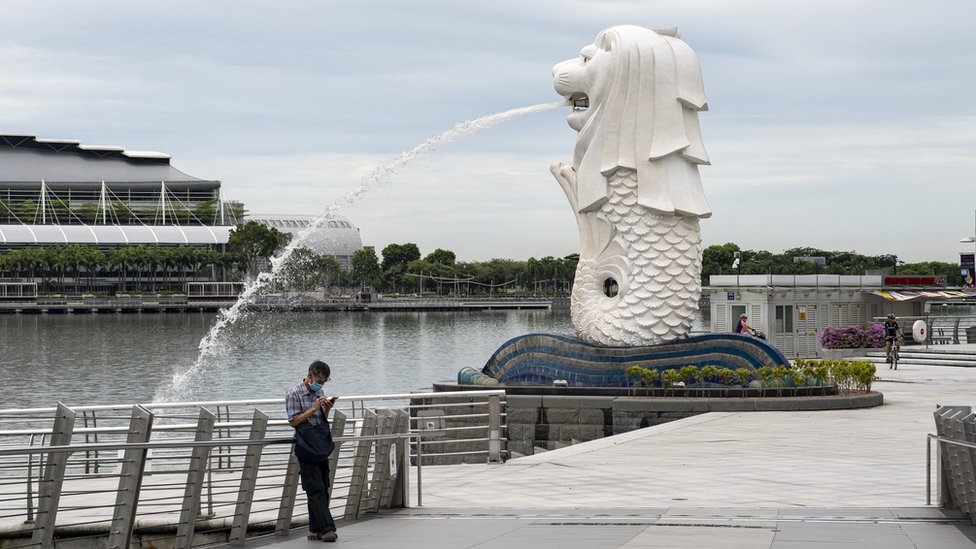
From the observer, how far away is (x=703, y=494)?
13.9m

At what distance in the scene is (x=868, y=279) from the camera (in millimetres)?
51125

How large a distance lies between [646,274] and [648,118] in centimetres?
316

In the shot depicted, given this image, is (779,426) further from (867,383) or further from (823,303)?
(823,303)

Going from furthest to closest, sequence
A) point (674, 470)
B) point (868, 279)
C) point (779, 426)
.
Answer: point (868, 279) < point (779, 426) < point (674, 470)

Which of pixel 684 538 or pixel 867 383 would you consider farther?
pixel 867 383

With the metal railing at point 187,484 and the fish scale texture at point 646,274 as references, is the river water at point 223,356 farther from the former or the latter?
the metal railing at point 187,484

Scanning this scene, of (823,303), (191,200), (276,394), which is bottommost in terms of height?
(276,394)

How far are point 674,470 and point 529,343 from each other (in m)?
10.7

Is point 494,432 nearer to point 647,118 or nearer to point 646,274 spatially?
point 646,274

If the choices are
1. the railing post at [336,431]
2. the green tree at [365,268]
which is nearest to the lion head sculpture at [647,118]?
the railing post at [336,431]

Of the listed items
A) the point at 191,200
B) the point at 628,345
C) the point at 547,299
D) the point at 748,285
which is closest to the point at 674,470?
the point at 628,345

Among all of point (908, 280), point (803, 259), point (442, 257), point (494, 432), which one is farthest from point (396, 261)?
point (494, 432)

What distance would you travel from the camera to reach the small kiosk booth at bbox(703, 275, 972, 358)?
42.9 meters

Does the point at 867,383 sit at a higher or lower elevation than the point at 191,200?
lower
